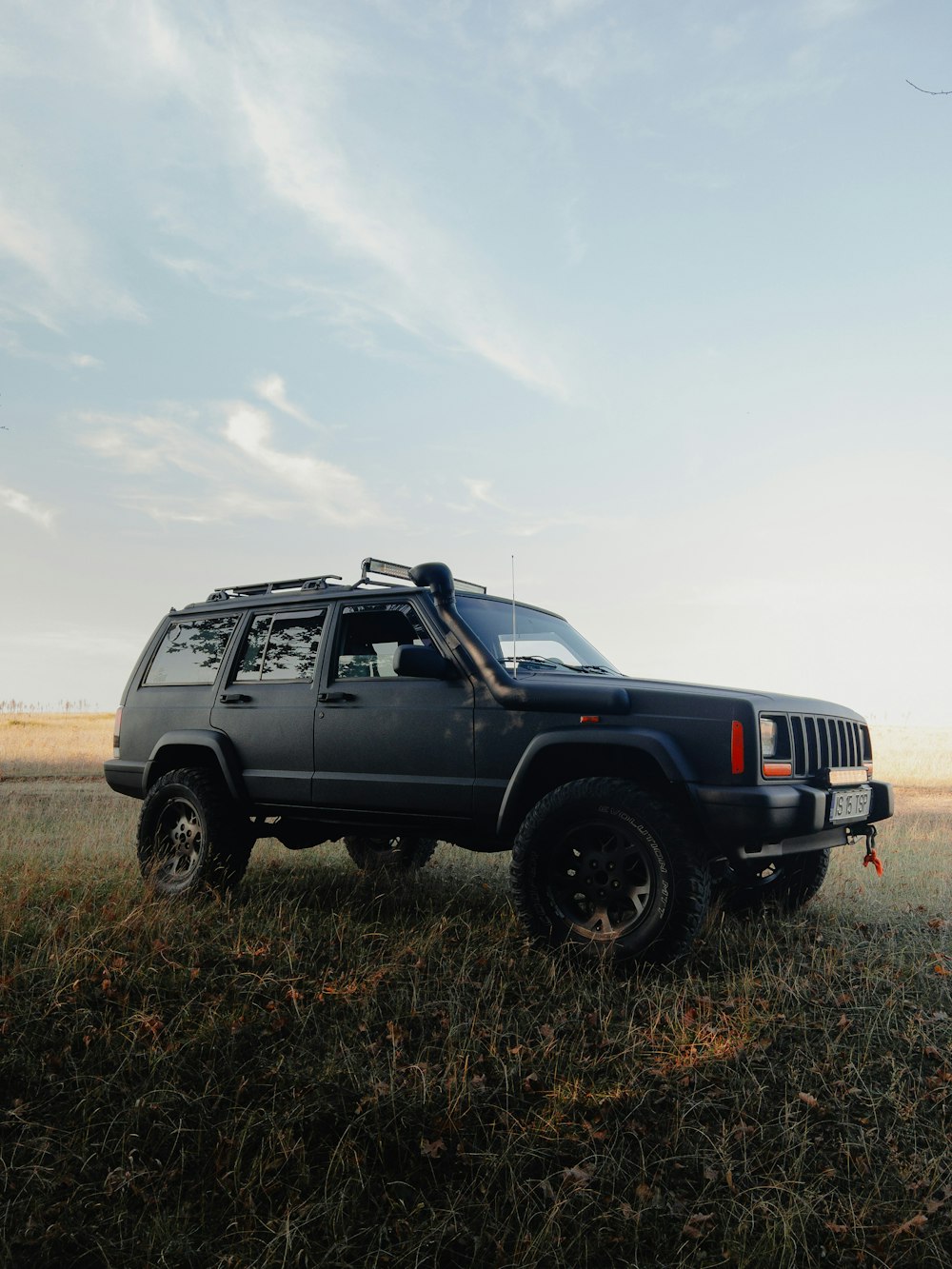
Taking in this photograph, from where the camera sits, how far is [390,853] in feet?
28.3

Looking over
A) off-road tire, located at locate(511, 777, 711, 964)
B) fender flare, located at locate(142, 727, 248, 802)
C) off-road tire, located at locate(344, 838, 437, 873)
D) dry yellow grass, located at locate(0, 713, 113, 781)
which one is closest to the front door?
off-road tire, located at locate(511, 777, 711, 964)

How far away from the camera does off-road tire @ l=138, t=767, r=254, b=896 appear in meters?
6.95

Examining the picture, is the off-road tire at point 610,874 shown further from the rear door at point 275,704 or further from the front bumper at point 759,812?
the rear door at point 275,704

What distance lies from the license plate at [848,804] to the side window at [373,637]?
2655mm

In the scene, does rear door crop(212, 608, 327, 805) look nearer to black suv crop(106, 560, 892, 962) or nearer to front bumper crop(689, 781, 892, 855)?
black suv crop(106, 560, 892, 962)

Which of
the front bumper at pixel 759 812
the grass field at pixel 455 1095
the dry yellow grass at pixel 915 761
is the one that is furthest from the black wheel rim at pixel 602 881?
the dry yellow grass at pixel 915 761

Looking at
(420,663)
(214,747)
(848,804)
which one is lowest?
(848,804)

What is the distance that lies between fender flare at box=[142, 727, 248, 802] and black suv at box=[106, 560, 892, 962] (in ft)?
0.06

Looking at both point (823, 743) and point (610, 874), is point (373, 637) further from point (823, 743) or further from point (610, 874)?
point (823, 743)

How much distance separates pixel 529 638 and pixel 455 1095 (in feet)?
9.98

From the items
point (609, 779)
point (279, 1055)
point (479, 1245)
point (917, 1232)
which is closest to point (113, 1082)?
point (279, 1055)

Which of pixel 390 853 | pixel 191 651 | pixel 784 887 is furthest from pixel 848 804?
pixel 191 651

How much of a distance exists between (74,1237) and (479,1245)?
160 cm

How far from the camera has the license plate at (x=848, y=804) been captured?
→ 535 centimetres
